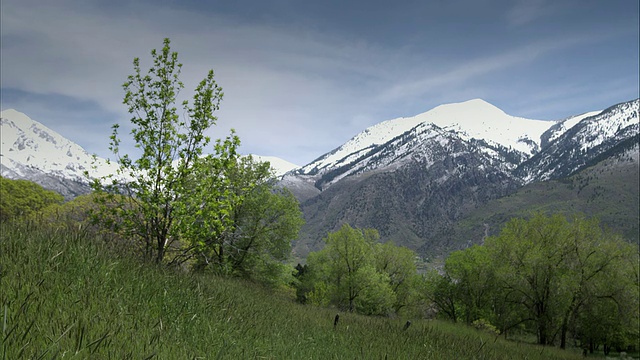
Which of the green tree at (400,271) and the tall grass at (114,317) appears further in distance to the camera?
the green tree at (400,271)

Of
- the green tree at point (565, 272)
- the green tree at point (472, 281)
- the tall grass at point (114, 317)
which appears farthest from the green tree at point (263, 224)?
the green tree at point (472, 281)

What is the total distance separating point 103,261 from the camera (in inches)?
205

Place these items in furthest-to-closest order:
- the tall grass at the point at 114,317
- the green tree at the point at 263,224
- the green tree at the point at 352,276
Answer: the green tree at the point at 352,276
the green tree at the point at 263,224
the tall grass at the point at 114,317

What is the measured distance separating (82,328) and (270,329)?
4148 millimetres

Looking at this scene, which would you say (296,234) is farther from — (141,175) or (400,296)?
(400,296)

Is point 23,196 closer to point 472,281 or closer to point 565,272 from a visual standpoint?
point 472,281

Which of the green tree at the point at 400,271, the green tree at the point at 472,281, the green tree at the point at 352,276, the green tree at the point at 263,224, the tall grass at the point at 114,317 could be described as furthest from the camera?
the green tree at the point at 400,271

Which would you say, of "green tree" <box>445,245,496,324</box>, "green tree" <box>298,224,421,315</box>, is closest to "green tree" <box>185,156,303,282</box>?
"green tree" <box>298,224,421,315</box>

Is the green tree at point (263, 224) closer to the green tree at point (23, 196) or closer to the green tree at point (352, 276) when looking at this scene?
the green tree at point (352, 276)

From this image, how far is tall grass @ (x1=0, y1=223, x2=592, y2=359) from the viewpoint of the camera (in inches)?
100

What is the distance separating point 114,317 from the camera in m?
3.46

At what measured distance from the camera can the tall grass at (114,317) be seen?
2543mm

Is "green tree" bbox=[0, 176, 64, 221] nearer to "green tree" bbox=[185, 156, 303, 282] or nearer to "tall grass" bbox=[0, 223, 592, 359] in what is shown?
"green tree" bbox=[185, 156, 303, 282]

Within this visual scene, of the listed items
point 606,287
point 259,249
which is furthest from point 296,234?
point 606,287
